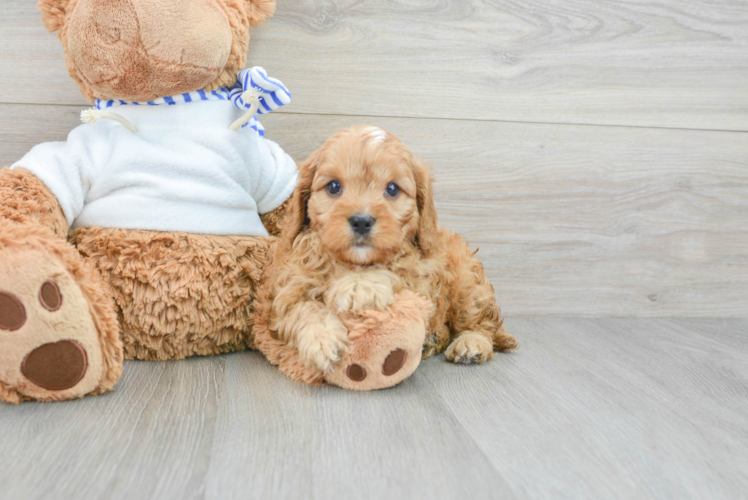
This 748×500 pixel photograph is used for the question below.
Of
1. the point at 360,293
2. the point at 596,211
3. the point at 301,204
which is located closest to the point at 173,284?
the point at 301,204

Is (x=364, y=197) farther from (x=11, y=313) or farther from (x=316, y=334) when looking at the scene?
(x=11, y=313)

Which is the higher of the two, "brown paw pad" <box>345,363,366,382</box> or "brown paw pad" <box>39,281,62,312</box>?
"brown paw pad" <box>39,281,62,312</box>

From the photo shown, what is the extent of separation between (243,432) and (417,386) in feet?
1.43

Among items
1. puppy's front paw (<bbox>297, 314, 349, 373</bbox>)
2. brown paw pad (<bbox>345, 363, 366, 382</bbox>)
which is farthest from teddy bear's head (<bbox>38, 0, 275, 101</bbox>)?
brown paw pad (<bbox>345, 363, 366, 382</bbox>)

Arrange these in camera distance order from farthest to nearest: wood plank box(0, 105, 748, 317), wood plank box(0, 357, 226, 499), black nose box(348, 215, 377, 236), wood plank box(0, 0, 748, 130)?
wood plank box(0, 105, 748, 317)
wood plank box(0, 0, 748, 130)
black nose box(348, 215, 377, 236)
wood plank box(0, 357, 226, 499)

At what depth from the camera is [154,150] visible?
1398 millimetres

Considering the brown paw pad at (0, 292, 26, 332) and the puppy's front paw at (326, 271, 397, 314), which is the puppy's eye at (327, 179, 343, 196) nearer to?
the puppy's front paw at (326, 271, 397, 314)

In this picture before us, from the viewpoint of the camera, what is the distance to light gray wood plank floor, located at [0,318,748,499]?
34.4 inches

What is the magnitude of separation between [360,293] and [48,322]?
23.5 inches

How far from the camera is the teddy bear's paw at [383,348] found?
3.96 ft

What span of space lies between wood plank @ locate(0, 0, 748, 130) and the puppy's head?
58cm

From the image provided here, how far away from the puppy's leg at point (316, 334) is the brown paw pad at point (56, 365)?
16.4 inches

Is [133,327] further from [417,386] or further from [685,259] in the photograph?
[685,259]

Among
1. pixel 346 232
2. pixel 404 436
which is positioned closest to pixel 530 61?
pixel 346 232
